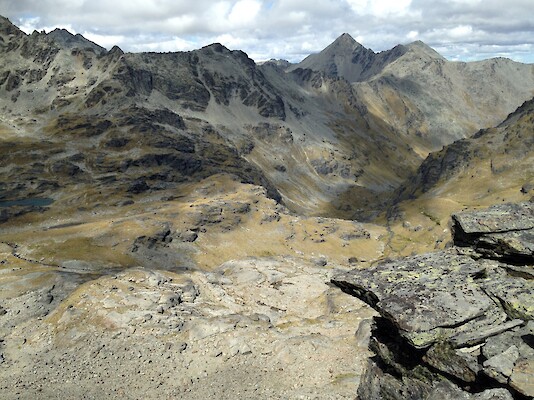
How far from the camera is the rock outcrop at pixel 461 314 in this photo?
1903 cm

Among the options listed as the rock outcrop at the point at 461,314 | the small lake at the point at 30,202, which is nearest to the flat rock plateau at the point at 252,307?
the rock outcrop at the point at 461,314

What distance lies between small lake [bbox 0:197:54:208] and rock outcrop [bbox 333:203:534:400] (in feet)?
521

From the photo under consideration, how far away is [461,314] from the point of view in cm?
2064

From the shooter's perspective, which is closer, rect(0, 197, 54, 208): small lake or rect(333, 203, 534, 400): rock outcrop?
rect(333, 203, 534, 400): rock outcrop

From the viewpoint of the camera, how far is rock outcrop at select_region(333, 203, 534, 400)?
62.4 ft

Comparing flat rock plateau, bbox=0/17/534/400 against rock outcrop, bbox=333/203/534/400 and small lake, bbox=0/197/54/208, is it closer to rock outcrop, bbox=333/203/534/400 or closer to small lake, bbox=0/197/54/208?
rock outcrop, bbox=333/203/534/400

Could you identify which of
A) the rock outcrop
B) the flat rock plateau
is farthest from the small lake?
the rock outcrop

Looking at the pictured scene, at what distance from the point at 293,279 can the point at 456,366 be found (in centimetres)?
8181

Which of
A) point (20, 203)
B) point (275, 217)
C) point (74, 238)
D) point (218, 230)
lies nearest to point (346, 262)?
point (275, 217)

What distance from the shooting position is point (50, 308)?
61.6 m

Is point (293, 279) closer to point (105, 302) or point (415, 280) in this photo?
point (105, 302)

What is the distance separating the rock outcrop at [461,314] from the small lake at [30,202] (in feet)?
521

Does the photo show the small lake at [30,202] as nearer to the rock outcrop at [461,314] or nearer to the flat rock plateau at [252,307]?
the flat rock plateau at [252,307]

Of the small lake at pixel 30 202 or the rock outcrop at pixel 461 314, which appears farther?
the small lake at pixel 30 202
